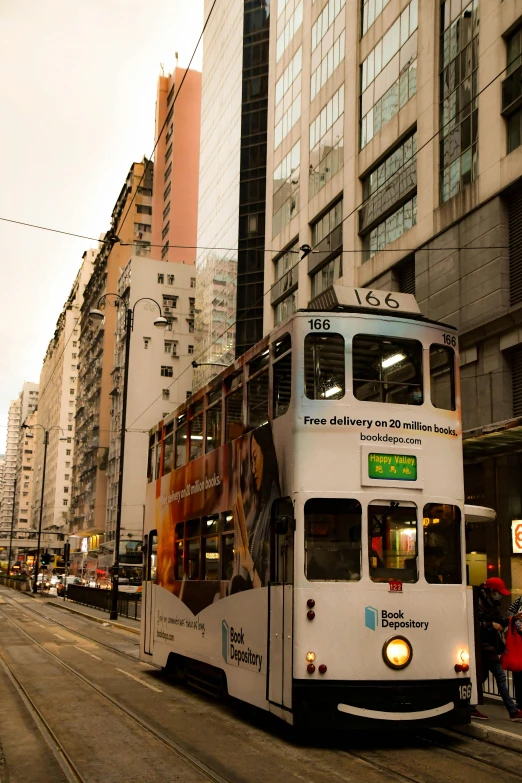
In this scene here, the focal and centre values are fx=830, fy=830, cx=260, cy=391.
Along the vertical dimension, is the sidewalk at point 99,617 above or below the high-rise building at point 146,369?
below

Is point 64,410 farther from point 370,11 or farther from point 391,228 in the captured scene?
point 391,228

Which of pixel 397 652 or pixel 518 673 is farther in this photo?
pixel 518 673

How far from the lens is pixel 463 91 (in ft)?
→ 76.6

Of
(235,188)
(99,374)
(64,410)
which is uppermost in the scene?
(235,188)

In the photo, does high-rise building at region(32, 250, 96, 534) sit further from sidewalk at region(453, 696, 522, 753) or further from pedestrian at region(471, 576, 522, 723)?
sidewalk at region(453, 696, 522, 753)

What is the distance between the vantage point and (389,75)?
93.9 ft

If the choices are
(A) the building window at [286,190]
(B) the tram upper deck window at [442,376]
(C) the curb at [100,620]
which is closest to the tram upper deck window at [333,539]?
(B) the tram upper deck window at [442,376]

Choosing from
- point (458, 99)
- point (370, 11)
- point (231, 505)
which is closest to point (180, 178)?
point (370, 11)

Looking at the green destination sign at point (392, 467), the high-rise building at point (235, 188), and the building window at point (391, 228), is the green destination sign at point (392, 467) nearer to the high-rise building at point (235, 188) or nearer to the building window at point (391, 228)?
the building window at point (391, 228)

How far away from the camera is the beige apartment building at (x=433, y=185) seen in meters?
20.8

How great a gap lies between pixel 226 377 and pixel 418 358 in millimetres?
3104

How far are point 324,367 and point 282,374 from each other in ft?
1.83

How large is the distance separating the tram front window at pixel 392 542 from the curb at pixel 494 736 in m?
2.03

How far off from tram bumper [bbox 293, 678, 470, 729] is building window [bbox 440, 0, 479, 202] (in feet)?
54.7
